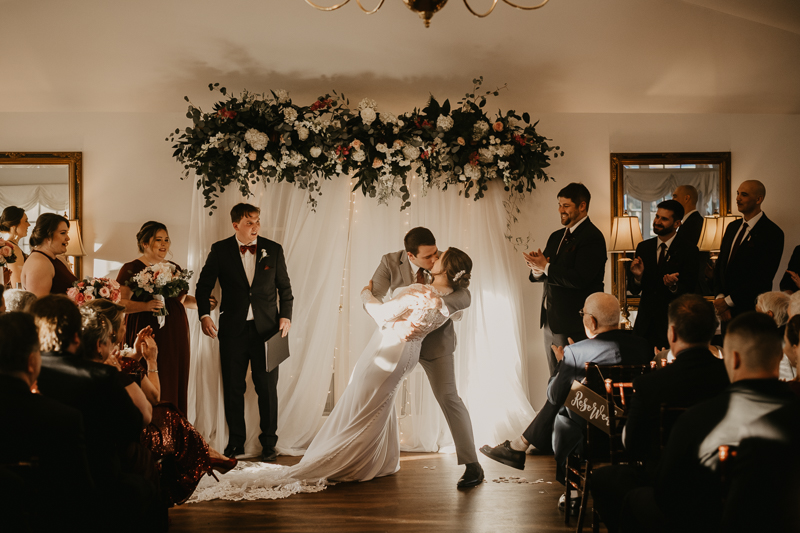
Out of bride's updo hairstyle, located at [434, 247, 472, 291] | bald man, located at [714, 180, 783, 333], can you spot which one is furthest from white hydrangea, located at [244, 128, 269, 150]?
bald man, located at [714, 180, 783, 333]

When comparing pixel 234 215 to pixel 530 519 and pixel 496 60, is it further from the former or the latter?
pixel 530 519

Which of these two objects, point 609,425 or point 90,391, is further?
point 609,425

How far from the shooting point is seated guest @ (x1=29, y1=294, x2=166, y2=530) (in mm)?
2160

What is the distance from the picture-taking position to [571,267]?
4.38 metres

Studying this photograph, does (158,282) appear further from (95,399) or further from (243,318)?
(95,399)

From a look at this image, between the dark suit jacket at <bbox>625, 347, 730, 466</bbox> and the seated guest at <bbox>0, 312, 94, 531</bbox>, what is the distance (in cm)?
185

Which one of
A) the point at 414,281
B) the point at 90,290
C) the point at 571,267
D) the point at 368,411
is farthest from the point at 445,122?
the point at 90,290

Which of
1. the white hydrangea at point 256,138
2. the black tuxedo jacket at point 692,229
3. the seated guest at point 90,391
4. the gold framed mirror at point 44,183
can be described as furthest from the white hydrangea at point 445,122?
the seated guest at point 90,391

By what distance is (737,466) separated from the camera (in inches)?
64.7

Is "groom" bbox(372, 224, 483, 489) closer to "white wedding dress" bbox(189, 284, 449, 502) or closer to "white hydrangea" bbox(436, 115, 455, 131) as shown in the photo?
"white wedding dress" bbox(189, 284, 449, 502)

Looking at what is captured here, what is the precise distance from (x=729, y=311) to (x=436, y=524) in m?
2.77

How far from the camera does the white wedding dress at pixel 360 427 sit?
3.79 metres

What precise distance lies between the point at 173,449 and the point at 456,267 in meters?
1.85

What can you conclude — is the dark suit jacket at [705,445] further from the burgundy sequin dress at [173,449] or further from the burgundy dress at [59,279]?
the burgundy dress at [59,279]
